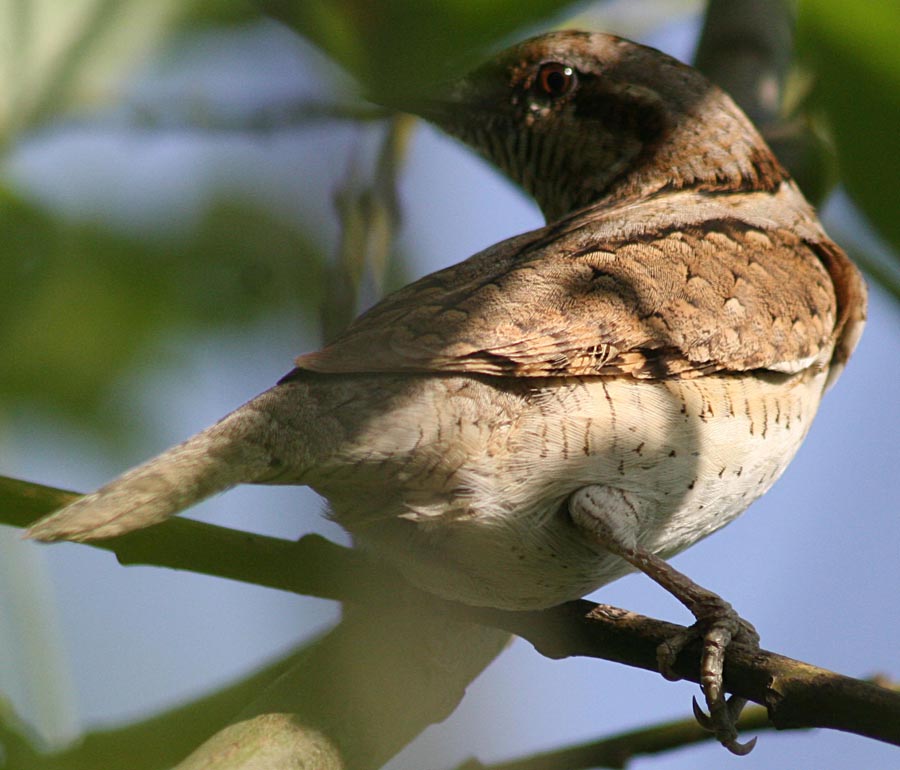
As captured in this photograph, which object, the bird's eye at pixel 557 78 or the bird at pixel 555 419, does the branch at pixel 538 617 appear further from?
the bird's eye at pixel 557 78

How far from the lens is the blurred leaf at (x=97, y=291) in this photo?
5.97ft

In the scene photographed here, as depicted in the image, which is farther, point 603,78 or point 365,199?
point 603,78

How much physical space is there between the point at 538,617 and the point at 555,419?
0.54 m

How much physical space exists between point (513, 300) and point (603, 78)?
1.56m

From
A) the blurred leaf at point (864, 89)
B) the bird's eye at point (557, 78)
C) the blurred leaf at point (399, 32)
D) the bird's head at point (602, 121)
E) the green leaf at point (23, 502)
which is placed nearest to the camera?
the green leaf at point (23, 502)

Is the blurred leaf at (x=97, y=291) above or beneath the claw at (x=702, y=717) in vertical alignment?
above

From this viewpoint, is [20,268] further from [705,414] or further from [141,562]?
[705,414]

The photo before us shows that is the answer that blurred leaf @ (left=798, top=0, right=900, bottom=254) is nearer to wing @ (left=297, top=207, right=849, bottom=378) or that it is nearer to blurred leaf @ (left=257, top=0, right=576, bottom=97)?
wing @ (left=297, top=207, right=849, bottom=378)

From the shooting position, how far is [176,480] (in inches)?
77.5

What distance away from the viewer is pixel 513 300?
102 inches

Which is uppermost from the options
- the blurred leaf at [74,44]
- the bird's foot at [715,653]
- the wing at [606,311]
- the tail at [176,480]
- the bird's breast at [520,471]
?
the blurred leaf at [74,44]

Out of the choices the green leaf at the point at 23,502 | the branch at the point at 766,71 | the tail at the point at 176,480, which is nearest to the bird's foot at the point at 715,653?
the tail at the point at 176,480

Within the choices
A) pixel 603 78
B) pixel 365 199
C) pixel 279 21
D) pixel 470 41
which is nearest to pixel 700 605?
pixel 365 199

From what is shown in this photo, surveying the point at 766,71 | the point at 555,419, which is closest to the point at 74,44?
the point at 555,419
